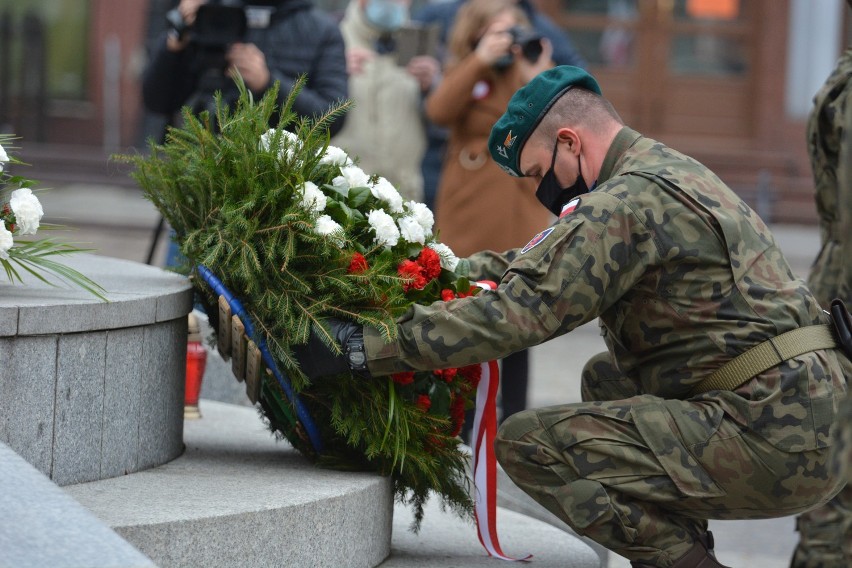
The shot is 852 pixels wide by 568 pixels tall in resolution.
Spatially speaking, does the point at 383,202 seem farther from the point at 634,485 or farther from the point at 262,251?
the point at 634,485

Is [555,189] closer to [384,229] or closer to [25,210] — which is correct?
[384,229]

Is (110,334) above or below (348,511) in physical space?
above

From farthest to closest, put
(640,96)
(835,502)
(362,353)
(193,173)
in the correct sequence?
(640,96), (835,502), (193,173), (362,353)

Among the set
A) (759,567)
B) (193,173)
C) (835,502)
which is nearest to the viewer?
(193,173)

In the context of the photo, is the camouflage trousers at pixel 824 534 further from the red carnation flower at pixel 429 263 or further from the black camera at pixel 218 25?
the black camera at pixel 218 25

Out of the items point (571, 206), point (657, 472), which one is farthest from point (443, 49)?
point (657, 472)

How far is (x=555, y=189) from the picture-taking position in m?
3.39

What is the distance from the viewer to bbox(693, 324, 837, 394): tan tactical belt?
3109 mm

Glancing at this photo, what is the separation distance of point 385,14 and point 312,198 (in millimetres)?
3651

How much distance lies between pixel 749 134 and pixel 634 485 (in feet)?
39.9

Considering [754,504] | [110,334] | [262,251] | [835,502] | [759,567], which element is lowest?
[759,567]

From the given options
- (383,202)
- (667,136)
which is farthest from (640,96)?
(383,202)

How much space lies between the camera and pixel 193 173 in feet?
10.9

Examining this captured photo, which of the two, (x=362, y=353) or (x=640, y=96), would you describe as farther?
(x=640, y=96)
